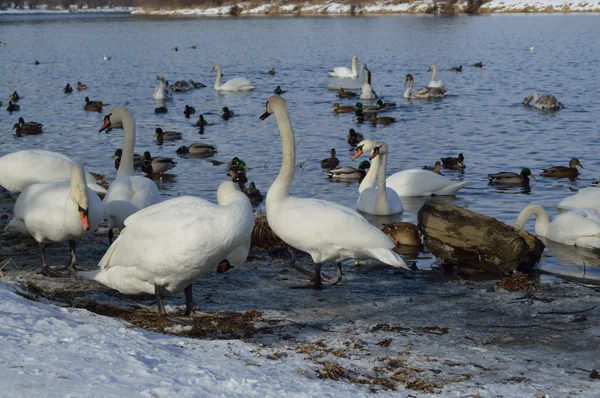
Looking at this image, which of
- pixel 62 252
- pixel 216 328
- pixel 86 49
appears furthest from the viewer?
pixel 86 49

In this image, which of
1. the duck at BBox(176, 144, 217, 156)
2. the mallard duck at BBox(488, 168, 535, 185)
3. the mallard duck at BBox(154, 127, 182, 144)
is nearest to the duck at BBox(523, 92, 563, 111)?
the mallard duck at BBox(488, 168, 535, 185)

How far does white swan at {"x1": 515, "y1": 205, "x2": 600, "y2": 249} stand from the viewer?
34.3 feet

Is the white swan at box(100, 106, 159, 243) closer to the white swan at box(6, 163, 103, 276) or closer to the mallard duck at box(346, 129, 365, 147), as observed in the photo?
the white swan at box(6, 163, 103, 276)

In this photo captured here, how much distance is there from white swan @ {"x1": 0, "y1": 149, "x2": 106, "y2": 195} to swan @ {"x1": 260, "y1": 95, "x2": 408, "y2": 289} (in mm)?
4151

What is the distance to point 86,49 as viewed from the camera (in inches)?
2235

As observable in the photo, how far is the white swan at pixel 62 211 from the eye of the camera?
750cm

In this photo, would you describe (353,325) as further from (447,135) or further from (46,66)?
(46,66)

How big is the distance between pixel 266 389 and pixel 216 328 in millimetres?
1962

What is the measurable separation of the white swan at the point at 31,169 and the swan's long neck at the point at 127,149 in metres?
0.47

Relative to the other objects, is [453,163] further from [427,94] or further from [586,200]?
[427,94]

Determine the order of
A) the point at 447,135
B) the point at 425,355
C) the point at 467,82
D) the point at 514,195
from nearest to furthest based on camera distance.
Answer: the point at 425,355 < the point at 514,195 < the point at 447,135 < the point at 467,82

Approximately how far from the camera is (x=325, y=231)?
24.5 feet

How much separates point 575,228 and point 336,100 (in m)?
19.4

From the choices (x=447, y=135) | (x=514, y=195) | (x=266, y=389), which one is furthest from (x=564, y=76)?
(x=266, y=389)
